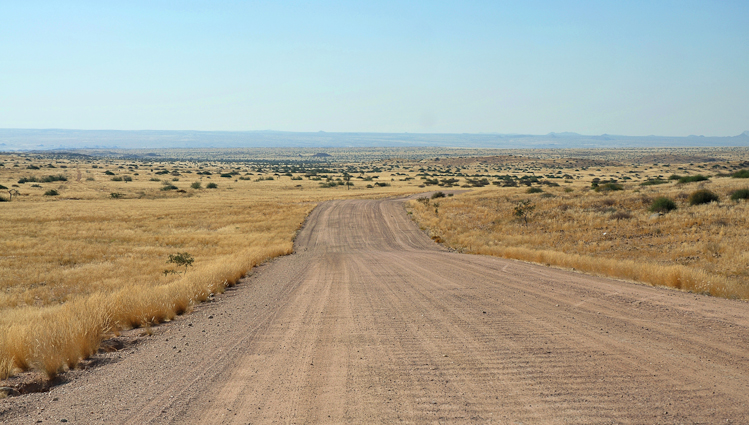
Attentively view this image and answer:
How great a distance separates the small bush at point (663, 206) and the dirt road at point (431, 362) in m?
21.9

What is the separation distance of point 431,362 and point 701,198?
112 feet

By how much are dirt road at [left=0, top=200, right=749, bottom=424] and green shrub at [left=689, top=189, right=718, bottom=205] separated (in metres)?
24.8

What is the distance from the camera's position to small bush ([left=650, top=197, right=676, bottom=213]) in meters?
30.8

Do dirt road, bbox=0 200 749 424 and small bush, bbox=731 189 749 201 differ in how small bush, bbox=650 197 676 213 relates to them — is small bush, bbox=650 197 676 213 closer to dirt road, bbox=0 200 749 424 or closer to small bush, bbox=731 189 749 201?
small bush, bbox=731 189 749 201

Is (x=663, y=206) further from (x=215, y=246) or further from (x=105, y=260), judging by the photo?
(x=105, y=260)

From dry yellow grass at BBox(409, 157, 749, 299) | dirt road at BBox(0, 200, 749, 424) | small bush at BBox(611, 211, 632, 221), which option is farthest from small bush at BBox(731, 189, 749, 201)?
dirt road at BBox(0, 200, 749, 424)

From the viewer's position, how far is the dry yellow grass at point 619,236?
15648 millimetres

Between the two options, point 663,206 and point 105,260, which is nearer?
point 105,260

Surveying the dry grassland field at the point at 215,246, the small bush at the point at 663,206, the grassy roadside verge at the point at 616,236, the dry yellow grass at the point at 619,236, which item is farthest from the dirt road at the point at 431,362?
the small bush at the point at 663,206

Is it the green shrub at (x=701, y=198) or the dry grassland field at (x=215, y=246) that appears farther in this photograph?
the green shrub at (x=701, y=198)

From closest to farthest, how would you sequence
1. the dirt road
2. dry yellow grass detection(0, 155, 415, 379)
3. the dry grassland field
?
the dirt road
dry yellow grass detection(0, 155, 415, 379)
the dry grassland field

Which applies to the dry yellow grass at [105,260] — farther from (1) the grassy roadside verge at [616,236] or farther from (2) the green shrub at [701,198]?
(2) the green shrub at [701,198]

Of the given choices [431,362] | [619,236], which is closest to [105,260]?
[431,362]

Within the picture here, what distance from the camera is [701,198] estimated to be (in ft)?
106
